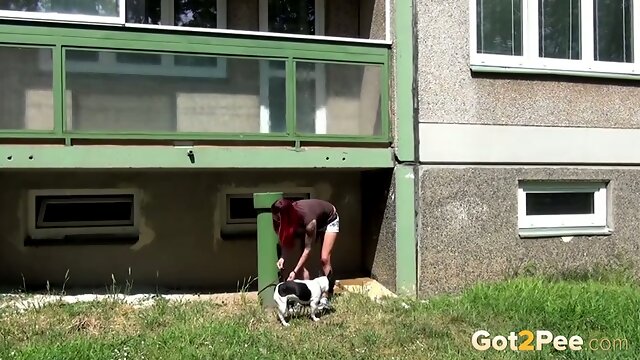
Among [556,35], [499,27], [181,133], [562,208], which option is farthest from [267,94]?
[562,208]

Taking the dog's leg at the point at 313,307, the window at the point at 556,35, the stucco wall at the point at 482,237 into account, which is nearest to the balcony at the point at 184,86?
the stucco wall at the point at 482,237

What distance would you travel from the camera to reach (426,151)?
705 centimetres

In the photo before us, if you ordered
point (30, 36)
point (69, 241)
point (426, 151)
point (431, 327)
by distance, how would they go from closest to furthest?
point (431, 327) < point (30, 36) < point (426, 151) < point (69, 241)

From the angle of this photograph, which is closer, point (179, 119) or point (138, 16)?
point (179, 119)

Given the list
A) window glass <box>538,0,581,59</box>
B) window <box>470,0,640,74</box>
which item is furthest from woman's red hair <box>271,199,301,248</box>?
window glass <box>538,0,581,59</box>

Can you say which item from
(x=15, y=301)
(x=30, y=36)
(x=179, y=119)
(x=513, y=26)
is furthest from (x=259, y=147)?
(x=513, y=26)

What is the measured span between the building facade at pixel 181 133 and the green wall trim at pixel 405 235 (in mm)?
202

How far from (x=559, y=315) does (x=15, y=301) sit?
5452 mm

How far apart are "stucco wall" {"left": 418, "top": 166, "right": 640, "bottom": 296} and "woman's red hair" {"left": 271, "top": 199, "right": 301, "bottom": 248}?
1.64 m

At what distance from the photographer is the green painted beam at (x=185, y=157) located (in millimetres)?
6035

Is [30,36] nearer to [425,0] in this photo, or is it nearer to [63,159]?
[63,159]

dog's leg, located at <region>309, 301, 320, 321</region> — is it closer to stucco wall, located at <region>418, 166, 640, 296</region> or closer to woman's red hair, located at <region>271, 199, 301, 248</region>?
woman's red hair, located at <region>271, 199, 301, 248</region>

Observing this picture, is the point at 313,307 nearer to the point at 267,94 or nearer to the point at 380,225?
the point at 380,225

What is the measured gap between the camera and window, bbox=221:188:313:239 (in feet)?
26.1
